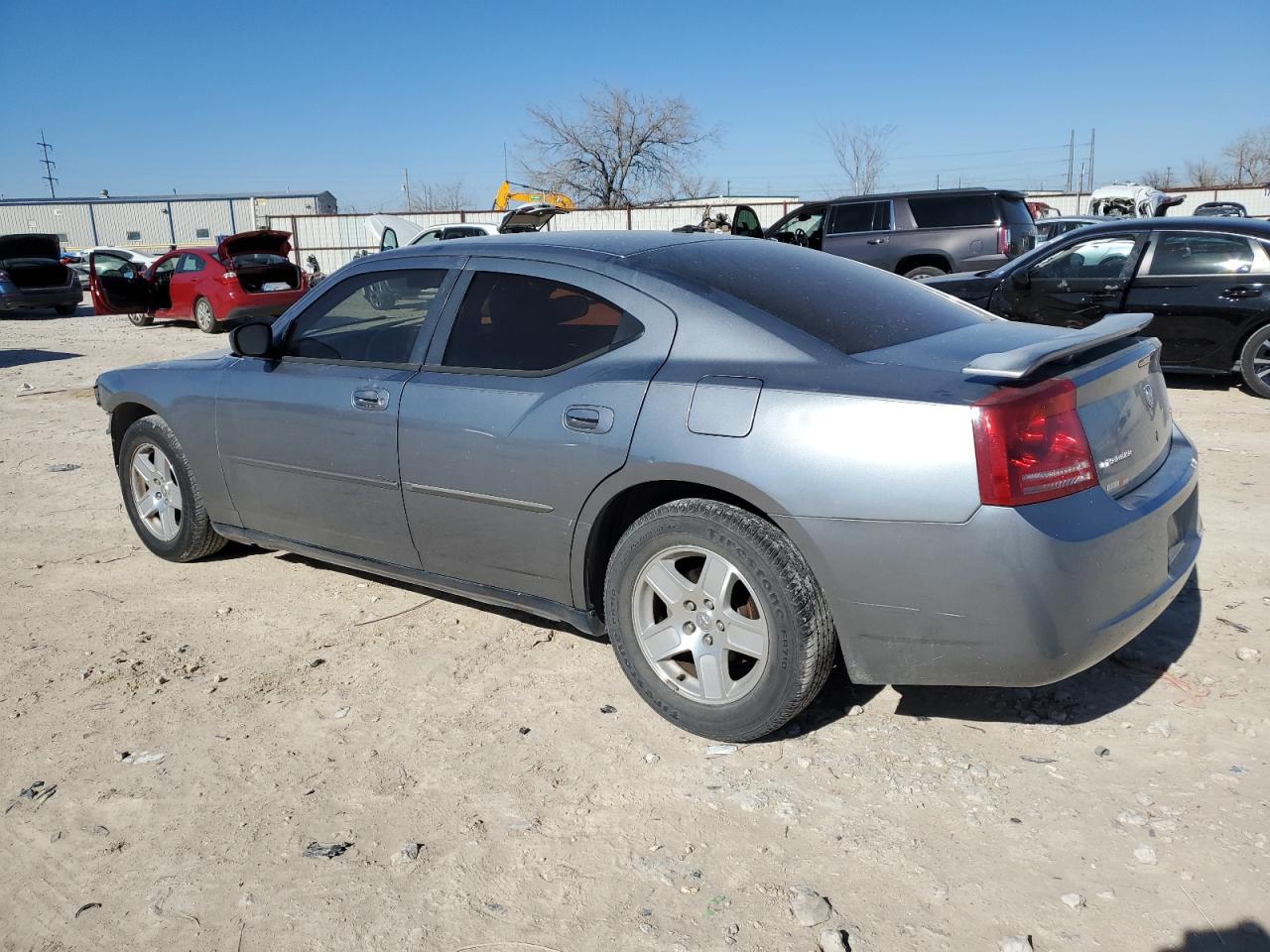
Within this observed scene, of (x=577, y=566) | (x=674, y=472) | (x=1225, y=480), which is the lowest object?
(x=1225, y=480)

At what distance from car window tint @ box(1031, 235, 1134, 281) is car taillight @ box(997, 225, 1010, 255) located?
4756mm

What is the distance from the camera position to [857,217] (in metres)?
14.9

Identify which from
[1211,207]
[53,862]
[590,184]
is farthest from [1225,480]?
[590,184]

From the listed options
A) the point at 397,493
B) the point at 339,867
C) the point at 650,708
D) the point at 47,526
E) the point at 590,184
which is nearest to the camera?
the point at 339,867

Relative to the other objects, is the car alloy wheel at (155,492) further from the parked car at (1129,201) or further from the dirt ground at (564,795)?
the parked car at (1129,201)

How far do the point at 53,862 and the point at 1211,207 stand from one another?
29116 millimetres

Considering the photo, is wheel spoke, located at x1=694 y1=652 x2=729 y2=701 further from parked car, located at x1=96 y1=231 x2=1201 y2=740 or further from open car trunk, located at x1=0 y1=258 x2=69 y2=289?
open car trunk, located at x1=0 y1=258 x2=69 y2=289

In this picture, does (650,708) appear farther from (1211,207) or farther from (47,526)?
(1211,207)

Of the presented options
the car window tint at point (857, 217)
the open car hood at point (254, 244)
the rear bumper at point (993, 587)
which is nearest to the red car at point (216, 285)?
the open car hood at point (254, 244)

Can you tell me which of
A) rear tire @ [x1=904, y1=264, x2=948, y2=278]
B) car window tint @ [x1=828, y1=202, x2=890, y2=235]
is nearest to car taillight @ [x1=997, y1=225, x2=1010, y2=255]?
rear tire @ [x1=904, y1=264, x2=948, y2=278]

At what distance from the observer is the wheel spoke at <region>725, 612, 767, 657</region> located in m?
3.12

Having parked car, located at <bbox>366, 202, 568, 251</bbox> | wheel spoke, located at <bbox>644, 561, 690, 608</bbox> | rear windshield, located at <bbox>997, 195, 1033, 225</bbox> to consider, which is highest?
parked car, located at <bbox>366, 202, 568, 251</bbox>

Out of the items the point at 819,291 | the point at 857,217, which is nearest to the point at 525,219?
the point at 857,217

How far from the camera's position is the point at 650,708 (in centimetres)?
352
